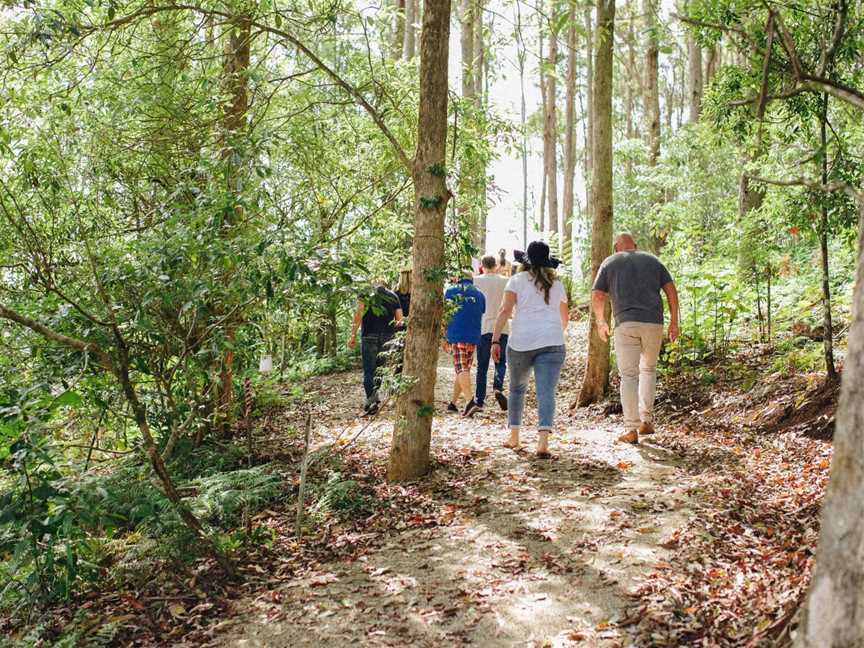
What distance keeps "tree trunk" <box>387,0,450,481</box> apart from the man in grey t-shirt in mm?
2146

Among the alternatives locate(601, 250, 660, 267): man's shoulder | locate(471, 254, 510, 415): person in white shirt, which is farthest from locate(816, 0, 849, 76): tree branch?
locate(471, 254, 510, 415): person in white shirt

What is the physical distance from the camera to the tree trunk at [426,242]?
6254 mm

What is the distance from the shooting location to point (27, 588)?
15.1ft

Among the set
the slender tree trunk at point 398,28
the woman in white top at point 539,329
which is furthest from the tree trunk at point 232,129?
the woman in white top at point 539,329

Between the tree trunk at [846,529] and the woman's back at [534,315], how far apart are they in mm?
5015

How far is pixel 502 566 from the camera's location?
470 centimetres

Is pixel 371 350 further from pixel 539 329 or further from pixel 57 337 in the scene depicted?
pixel 57 337

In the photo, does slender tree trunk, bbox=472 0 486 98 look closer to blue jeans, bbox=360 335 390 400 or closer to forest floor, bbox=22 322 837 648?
blue jeans, bbox=360 335 390 400

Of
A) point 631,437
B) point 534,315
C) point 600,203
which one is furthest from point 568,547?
point 600,203

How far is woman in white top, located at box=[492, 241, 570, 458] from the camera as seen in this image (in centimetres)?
707

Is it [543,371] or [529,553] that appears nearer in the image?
[529,553]

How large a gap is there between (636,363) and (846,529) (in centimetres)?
566

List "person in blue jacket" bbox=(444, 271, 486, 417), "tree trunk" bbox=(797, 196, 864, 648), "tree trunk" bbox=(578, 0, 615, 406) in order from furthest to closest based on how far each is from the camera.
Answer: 1. "tree trunk" bbox=(578, 0, 615, 406)
2. "person in blue jacket" bbox=(444, 271, 486, 417)
3. "tree trunk" bbox=(797, 196, 864, 648)

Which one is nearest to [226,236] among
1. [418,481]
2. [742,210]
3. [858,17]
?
[418,481]
